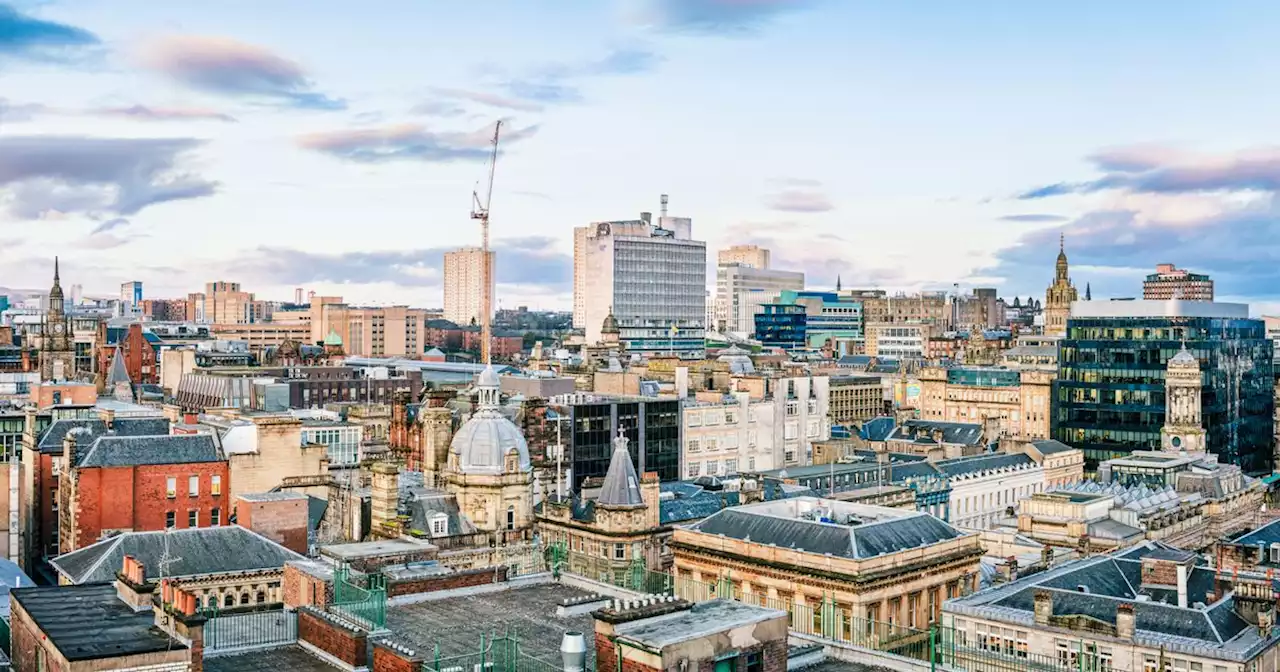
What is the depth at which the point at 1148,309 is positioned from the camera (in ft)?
552

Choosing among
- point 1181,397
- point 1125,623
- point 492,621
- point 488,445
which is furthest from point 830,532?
point 1181,397

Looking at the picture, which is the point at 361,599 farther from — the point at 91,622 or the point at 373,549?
the point at 373,549

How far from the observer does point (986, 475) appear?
131625 mm

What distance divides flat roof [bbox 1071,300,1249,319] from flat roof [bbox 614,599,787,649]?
145 metres

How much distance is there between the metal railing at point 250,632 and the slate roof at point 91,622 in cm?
313

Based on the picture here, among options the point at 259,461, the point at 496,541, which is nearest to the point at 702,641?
the point at 496,541

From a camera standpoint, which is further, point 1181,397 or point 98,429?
point 1181,397

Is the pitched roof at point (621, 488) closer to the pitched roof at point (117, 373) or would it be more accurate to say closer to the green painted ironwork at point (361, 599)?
the green painted ironwork at point (361, 599)

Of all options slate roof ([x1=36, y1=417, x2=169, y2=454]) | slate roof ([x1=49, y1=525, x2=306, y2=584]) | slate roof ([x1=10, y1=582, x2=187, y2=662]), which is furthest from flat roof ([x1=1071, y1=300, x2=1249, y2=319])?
slate roof ([x1=10, y1=582, x2=187, y2=662])

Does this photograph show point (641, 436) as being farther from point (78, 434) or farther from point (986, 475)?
point (78, 434)

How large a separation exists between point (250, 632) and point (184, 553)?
31.8m

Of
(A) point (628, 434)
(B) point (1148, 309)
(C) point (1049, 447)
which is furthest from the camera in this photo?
(B) point (1148, 309)

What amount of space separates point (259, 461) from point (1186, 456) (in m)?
95.3

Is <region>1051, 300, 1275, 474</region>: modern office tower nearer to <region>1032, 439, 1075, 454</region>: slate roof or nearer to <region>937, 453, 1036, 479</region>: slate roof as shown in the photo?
<region>1032, 439, 1075, 454</region>: slate roof
